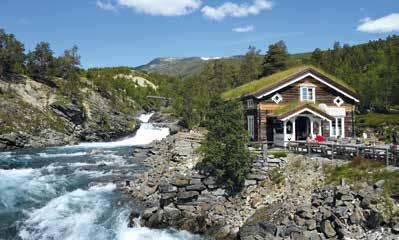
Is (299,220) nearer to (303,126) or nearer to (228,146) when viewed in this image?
Result: (228,146)

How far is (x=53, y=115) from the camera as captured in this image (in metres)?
75.6

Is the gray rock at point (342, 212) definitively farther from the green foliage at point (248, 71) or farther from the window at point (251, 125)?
the green foliage at point (248, 71)

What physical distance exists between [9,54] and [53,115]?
15.9 meters

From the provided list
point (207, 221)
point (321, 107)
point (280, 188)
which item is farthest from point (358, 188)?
point (321, 107)

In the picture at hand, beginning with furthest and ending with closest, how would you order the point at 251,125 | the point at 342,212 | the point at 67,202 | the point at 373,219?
1. the point at 251,125
2. the point at 67,202
3. the point at 342,212
4. the point at 373,219

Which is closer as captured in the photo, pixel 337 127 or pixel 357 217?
pixel 357 217

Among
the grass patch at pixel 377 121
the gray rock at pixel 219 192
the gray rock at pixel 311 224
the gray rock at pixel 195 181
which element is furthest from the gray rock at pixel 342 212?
the grass patch at pixel 377 121

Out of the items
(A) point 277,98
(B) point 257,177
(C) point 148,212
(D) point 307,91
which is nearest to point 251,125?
(A) point 277,98

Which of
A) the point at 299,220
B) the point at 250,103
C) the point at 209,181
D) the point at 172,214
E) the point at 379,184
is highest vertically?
the point at 250,103

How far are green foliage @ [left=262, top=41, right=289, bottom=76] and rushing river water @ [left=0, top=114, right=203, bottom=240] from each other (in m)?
59.5

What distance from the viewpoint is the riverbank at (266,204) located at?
1986 centimetres

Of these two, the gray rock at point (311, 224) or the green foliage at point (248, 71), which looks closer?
the gray rock at point (311, 224)

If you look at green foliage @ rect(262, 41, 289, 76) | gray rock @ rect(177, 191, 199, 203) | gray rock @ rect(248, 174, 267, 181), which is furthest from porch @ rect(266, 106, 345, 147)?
green foliage @ rect(262, 41, 289, 76)

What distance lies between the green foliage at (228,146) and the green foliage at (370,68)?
3044 inches
